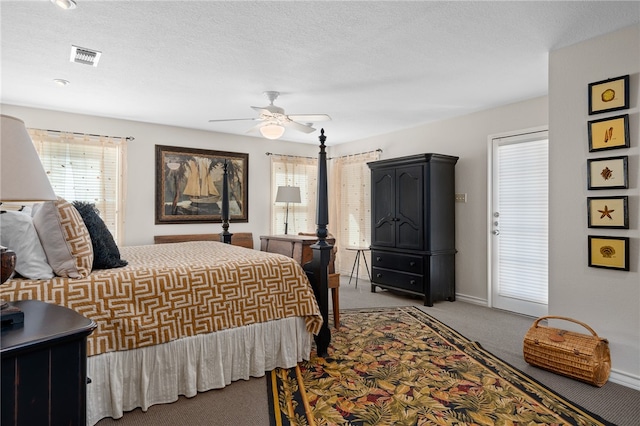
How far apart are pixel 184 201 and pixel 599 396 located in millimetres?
5138

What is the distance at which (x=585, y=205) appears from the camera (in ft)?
8.84

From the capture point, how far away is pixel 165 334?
212cm

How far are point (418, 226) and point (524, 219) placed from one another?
3.91 ft

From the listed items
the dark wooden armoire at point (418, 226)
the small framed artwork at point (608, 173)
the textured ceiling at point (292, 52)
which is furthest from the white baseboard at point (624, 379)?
the textured ceiling at point (292, 52)

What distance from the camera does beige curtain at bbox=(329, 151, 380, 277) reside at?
6.18 meters

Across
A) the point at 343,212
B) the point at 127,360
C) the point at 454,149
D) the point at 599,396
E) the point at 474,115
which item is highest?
the point at 474,115

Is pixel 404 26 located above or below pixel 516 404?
above

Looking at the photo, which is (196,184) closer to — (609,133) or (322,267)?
(322,267)

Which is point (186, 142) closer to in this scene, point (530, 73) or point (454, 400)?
point (530, 73)

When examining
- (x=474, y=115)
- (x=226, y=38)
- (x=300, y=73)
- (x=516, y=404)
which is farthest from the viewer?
(x=474, y=115)

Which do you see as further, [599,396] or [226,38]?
[226,38]

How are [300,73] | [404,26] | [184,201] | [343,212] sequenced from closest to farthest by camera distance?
[404,26]
[300,73]
[184,201]
[343,212]

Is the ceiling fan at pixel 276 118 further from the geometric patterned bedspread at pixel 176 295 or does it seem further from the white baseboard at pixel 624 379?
the white baseboard at pixel 624 379

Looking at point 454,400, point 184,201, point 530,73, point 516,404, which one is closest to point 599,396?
point 516,404
